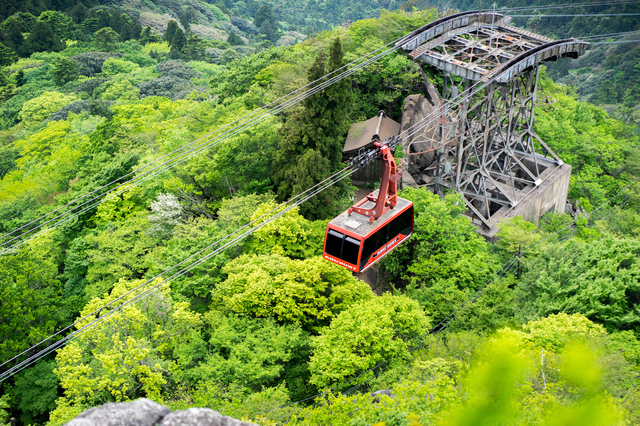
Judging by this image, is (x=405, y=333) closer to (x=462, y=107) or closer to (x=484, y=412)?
(x=462, y=107)

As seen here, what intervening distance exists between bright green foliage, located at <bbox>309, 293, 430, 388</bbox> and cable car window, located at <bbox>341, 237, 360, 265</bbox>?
2.97 metres

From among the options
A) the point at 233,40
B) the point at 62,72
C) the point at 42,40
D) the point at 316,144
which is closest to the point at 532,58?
the point at 316,144

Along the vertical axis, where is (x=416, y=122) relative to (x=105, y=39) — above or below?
above

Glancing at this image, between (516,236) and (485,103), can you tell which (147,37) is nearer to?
(485,103)

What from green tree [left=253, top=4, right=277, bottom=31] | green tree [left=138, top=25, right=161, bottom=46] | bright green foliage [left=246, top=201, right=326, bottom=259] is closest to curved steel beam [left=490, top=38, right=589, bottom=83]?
bright green foliage [left=246, top=201, right=326, bottom=259]

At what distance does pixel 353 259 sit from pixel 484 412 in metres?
15.2

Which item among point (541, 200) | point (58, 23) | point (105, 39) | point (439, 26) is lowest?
point (105, 39)

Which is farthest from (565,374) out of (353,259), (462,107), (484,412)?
(462,107)

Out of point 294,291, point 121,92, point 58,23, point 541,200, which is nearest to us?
point 294,291

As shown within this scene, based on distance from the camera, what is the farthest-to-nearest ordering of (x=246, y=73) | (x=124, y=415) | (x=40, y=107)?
(x=40, y=107), (x=246, y=73), (x=124, y=415)

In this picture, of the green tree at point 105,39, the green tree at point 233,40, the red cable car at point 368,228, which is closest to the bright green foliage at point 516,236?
the red cable car at point 368,228

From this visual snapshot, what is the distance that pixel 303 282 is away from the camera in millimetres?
23156

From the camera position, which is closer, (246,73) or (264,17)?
(246,73)

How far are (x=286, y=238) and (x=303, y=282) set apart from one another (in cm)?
446
